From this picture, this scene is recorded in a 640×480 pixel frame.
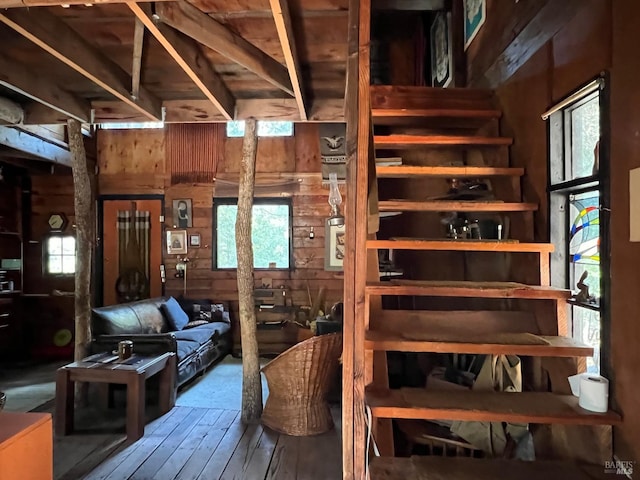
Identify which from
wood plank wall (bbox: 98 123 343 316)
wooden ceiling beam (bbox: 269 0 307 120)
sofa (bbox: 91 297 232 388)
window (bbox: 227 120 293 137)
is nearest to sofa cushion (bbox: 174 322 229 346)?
sofa (bbox: 91 297 232 388)

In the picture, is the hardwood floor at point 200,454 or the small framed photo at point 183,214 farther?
the small framed photo at point 183,214

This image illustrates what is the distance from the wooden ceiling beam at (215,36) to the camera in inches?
87.0

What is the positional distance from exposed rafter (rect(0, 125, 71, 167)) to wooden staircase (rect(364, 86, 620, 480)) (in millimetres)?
3902

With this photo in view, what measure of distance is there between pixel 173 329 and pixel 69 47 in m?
3.47

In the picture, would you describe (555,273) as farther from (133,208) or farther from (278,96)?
(133,208)

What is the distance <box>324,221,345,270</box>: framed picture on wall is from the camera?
20.2ft

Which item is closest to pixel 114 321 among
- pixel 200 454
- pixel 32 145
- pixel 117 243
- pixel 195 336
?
pixel 195 336

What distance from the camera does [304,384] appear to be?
321cm

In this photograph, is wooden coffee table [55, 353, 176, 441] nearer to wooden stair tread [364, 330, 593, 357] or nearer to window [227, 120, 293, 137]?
wooden stair tread [364, 330, 593, 357]

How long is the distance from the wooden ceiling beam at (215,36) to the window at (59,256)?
4805mm

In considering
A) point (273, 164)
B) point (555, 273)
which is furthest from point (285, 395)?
point (273, 164)

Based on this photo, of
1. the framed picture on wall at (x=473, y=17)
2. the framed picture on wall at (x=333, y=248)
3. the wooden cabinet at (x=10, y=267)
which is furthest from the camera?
the framed picture on wall at (x=333, y=248)

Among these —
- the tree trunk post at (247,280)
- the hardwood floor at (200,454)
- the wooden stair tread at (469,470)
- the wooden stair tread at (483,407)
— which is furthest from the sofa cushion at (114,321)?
the wooden stair tread at (469,470)

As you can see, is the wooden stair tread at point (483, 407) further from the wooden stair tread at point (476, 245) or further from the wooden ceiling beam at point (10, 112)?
the wooden ceiling beam at point (10, 112)
